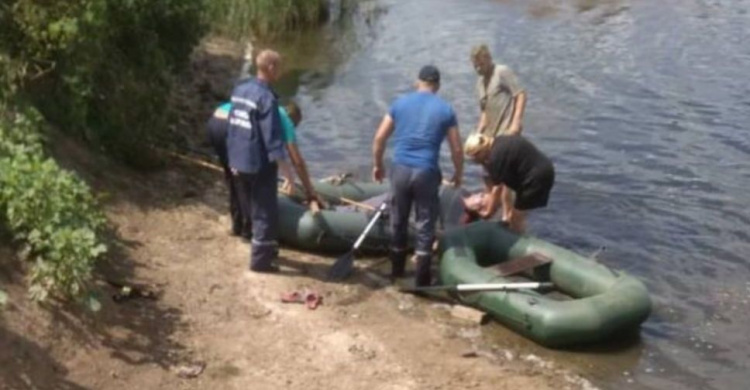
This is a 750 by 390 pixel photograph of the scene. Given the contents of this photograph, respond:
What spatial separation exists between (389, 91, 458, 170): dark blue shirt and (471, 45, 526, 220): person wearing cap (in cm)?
145

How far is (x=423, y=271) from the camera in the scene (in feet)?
34.7

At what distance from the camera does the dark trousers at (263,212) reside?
10.3 metres

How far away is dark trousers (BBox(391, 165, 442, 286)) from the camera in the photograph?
10.2m

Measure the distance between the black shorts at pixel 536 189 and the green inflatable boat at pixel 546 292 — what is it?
348mm

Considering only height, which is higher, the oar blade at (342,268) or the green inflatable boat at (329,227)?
the green inflatable boat at (329,227)

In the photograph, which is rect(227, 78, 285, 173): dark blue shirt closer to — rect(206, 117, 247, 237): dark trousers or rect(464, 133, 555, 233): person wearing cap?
rect(206, 117, 247, 237): dark trousers

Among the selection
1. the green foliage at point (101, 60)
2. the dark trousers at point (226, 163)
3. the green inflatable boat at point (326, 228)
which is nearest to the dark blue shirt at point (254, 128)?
the dark trousers at point (226, 163)

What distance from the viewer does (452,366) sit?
30.1 ft

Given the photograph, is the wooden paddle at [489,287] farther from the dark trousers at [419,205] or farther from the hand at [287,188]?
the hand at [287,188]

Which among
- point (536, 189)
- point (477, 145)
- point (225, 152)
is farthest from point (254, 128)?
point (536, 189)

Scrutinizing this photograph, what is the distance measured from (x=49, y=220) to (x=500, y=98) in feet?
15.6

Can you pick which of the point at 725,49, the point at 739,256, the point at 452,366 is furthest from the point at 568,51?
the point at 452,366

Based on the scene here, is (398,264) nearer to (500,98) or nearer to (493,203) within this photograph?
(493,203)

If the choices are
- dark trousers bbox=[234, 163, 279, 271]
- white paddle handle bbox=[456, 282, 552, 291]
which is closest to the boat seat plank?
white paddle handle bbox=[456, 282, 552, 291]
